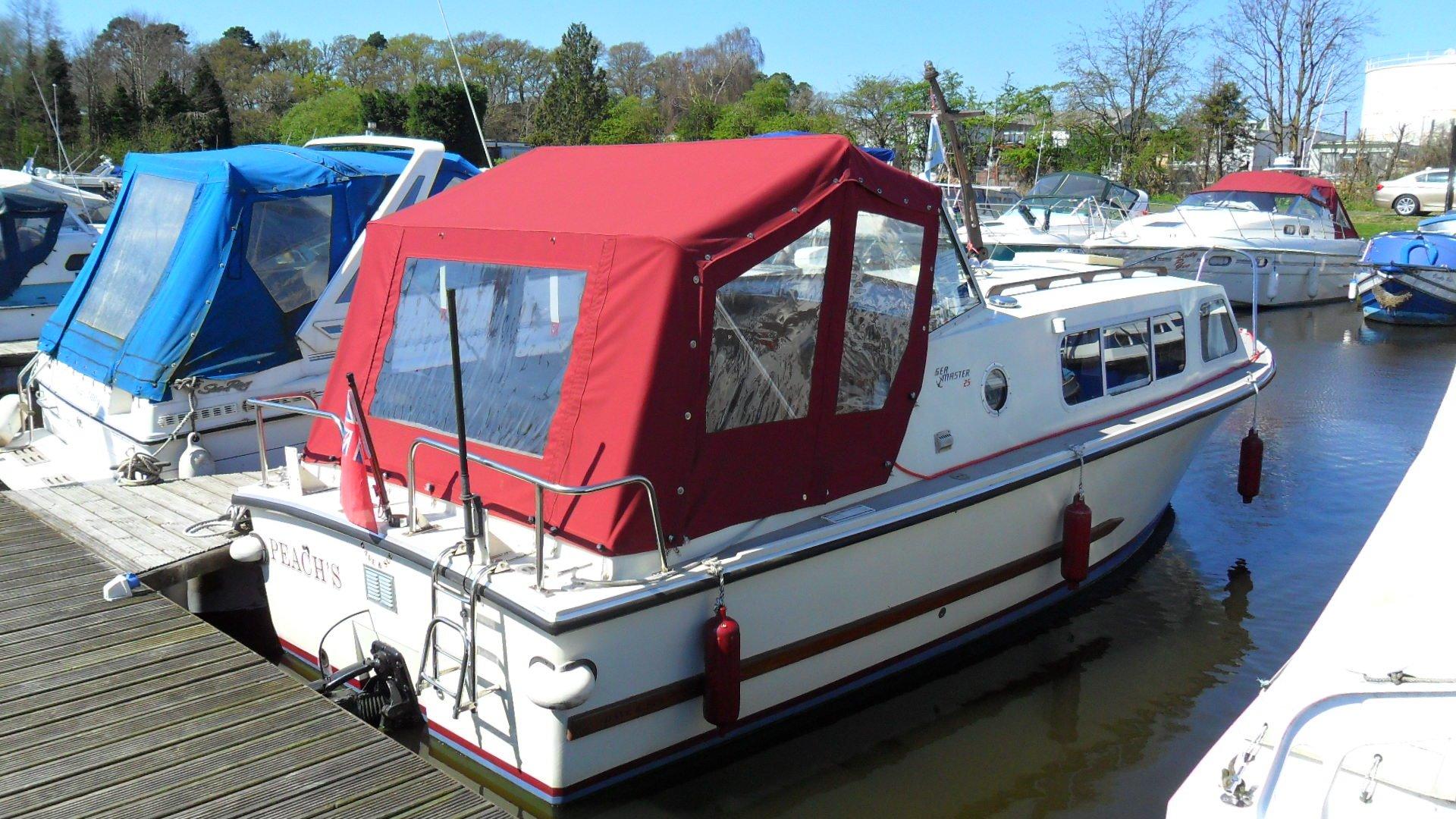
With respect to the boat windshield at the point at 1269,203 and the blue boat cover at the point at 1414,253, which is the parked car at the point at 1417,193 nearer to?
the boat windshield at the point at 1269,203

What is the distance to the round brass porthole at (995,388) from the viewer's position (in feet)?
21.0

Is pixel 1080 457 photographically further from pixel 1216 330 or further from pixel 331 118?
pixel 331 118

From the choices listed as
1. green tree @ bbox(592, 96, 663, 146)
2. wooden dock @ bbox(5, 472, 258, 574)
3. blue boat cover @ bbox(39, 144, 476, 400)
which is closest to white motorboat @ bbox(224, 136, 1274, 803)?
wooden dock @ bbox(5, 472, 258, 574)

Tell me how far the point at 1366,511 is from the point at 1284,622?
239 centimetres

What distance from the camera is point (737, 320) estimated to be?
4941 millimetres

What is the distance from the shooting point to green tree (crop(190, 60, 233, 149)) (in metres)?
37.1

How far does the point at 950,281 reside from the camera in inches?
253

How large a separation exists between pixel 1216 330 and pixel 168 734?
24.2 ft

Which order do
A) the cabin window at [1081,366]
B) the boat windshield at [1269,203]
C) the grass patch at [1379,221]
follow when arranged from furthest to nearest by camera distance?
the grass patch at [1379,221], the boat windshield at [1269,203], the cabin window at [1081,366]

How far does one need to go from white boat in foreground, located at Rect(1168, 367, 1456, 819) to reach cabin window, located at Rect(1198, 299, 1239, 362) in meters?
4.07

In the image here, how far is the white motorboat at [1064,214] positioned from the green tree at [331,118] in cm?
2390

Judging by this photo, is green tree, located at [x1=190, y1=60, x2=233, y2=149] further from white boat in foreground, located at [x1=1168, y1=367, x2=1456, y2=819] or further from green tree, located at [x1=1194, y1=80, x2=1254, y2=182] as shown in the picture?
white boat in foreground, located at [x1=1168, y1=367, x2=1456, y2=819]

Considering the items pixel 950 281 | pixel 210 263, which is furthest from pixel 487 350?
pixel 210 263

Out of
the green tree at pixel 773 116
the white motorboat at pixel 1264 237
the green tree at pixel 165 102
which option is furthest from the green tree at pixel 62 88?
the white motorboat at pixel 1264 237
